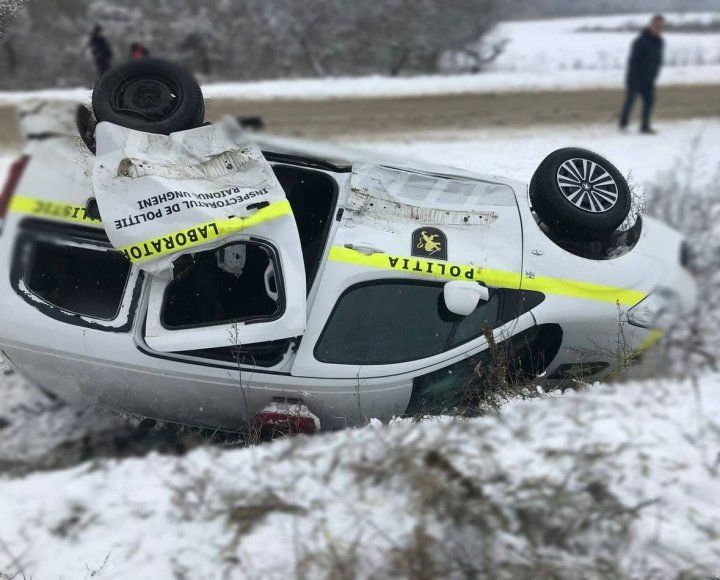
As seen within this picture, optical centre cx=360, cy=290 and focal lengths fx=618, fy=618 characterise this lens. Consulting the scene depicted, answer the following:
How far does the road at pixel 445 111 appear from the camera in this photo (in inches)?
377

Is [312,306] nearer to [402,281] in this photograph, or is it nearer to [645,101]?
[402,281]

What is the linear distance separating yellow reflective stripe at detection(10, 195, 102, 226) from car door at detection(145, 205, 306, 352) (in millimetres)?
594

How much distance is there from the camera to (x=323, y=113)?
35.0 ft

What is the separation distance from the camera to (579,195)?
4.07 meters

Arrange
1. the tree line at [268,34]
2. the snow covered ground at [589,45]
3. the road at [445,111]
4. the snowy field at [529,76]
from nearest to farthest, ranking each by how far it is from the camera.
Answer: the road at [445,111], the snowy field at [529,76], the tree line at [268,34], the snow covered ground at [589,45]

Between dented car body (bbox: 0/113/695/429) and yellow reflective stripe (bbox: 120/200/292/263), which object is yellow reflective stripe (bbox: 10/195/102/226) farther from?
yellow reflective stripe (bbox: 120/200/292/263)

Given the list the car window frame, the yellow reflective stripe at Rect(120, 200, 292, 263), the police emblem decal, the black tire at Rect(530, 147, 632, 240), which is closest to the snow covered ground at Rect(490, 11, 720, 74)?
the black tire at Rect(530, 147, 632, 240)

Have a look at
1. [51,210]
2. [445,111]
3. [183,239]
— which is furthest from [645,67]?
[51,210]

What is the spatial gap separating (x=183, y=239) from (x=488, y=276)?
1764 millimetres

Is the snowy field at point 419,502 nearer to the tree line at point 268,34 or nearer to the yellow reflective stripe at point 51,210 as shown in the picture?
the yellow reflective stripe at point 51,210

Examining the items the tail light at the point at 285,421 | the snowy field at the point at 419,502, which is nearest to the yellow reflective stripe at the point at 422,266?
the snowy field at the point at 419,502

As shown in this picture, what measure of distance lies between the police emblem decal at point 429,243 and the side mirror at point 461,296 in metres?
0.22

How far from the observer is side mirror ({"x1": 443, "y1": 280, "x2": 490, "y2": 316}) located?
140 inches

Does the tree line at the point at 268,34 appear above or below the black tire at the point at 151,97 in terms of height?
above
